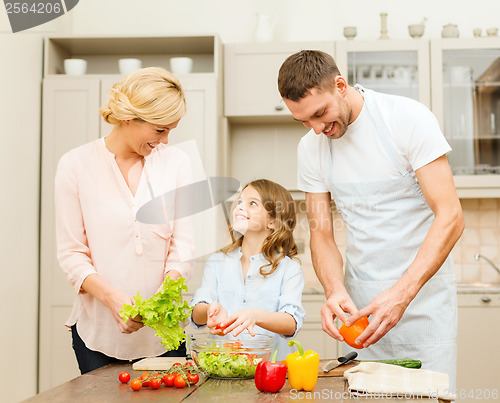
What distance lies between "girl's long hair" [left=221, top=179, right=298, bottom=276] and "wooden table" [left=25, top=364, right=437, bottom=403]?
0.71 meters

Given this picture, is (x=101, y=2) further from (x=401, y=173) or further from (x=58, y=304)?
(x=401, y=173)

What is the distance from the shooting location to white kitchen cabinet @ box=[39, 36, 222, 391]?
11.3 ft

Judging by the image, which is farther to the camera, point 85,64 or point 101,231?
point 85,64

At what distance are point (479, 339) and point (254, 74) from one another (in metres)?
2.06

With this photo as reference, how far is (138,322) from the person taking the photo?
1.69 metres

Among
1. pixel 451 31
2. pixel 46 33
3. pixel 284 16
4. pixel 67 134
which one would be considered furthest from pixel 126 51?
pixel 451 31

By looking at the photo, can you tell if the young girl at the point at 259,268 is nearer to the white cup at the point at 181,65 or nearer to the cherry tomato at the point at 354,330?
the cherry tomato at the point at 354,330

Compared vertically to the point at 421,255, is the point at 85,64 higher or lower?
higher

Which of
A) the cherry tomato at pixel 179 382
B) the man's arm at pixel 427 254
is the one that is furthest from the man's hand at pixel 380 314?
the cherry tomato at pixel 179 382

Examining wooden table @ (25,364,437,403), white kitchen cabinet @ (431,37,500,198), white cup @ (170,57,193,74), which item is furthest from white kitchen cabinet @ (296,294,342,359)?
wooden table @ (25,364,437,403)

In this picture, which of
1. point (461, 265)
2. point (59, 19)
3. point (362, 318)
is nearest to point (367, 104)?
point (362, 318)

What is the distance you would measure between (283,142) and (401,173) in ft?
7.04

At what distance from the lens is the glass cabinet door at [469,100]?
359cm

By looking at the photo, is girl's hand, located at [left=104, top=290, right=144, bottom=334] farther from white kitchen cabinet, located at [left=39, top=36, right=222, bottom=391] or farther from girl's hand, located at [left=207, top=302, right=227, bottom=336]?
white kitchen cabinet, located at [left=39, top=36, right=222, bottom=391]
